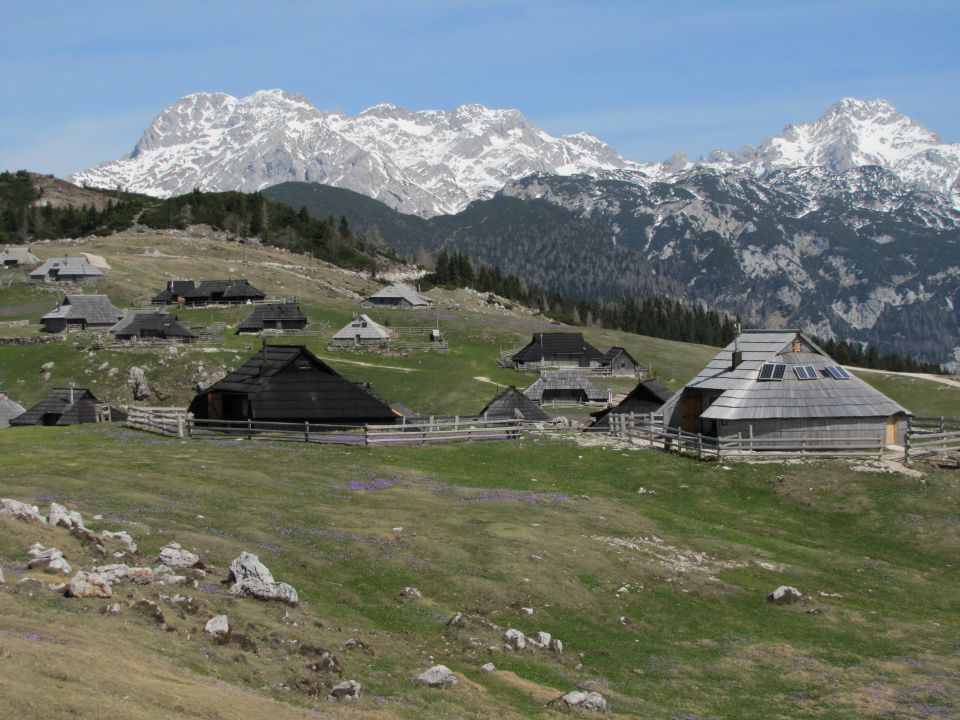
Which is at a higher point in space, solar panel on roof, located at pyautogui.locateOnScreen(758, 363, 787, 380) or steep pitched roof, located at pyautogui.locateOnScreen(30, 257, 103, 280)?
steep pitched roof, located at pyautogui.locateOnScreen(30, 257, 103, 280)

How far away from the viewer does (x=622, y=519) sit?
119 feet

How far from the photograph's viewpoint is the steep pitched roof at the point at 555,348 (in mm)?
122594

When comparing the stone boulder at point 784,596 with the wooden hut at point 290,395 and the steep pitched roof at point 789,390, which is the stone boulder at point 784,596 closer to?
the steep pitched roof at point 789,390

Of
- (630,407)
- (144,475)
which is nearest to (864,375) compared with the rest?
(630,407)

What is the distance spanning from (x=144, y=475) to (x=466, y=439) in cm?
2213

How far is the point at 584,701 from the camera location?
18656mm

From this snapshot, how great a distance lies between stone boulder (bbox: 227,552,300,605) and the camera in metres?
21.1

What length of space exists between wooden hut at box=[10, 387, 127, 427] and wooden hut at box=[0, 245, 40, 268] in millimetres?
90522

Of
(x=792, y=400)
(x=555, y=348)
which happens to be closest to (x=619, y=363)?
(x=555, y=348)

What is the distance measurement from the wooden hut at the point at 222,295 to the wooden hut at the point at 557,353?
45.1 m

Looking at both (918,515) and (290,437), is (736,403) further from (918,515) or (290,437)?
(290,437)

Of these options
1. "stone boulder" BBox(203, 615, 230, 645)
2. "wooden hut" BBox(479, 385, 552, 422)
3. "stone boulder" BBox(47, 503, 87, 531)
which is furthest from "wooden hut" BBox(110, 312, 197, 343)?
"stone boulder" BBox(203, 615, 230, 645)

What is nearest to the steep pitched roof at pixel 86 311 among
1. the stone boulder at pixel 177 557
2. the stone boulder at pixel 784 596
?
the stone boulder at pixel 177 557

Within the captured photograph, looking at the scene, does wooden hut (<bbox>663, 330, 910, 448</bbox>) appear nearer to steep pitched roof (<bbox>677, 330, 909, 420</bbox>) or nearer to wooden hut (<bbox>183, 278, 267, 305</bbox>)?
steep pitched roof (<bbox>677, 330, 909, 420</bbox>)
